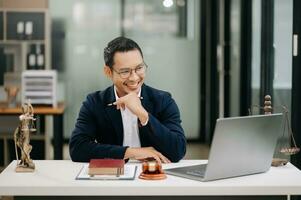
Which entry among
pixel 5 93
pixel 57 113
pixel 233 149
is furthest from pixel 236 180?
pixel 5 93

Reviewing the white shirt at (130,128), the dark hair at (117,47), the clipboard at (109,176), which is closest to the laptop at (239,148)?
the clipboard at (109,176)

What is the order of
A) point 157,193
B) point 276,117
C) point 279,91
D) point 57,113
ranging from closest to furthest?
point 157,193
point 276,117
point 279,91
point 57,113

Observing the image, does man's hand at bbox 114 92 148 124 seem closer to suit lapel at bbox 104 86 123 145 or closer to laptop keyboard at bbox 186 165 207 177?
suit lapel at bbox 104 86 123 145

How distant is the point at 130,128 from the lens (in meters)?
2.62

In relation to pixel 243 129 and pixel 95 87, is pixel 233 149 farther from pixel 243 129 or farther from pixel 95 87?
pixel 95 87

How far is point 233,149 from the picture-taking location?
1950mm

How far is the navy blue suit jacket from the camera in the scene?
2451mm

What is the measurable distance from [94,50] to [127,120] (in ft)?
13.5

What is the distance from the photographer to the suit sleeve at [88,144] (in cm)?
242

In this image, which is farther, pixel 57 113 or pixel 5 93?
pixel 5 93

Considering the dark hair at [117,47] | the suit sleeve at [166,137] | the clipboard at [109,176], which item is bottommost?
the clipboard at [109,176]

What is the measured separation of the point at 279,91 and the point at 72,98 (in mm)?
3119

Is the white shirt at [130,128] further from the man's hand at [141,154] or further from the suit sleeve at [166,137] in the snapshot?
the man's hand at [141,154]

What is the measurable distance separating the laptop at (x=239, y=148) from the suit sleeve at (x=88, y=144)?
35cm
